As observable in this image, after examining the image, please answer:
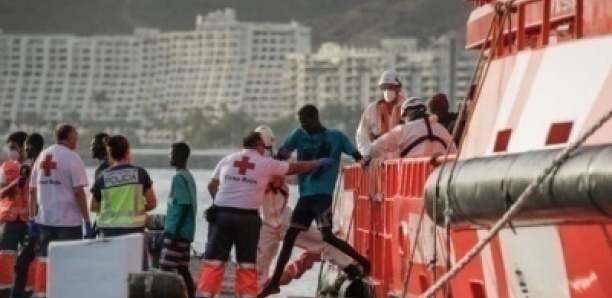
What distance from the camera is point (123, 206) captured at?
17375 mm

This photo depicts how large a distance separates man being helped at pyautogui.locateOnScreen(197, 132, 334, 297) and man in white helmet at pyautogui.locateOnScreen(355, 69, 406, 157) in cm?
100

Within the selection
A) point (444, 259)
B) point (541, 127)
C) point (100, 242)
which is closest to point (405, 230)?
Result: point (444, 259)

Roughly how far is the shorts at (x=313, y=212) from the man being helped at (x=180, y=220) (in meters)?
0.90

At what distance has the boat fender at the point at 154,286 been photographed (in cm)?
1393

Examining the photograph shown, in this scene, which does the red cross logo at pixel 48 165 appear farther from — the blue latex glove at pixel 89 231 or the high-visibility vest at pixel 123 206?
the high-visibility vest at pixel 123 206

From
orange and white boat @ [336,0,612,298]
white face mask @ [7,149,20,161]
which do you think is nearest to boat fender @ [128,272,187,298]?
orange and white boat @ [336,0,612,298]

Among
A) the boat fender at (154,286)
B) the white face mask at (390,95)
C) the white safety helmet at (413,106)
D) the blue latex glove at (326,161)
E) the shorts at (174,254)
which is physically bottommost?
the boat fender at (154,286)

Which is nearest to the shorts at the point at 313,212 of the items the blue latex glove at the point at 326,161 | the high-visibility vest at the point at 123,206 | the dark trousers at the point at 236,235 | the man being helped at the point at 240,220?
the blue latex glove at the point at 326,161

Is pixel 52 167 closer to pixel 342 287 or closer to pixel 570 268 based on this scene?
pixel 342 287

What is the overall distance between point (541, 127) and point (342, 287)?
21.1 feet

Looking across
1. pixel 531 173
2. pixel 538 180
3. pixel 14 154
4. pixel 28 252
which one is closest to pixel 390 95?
pixel 28 252

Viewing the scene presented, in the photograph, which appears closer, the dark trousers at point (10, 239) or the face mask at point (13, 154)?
the dark trousers at point (10, 239)

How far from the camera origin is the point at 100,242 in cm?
1477

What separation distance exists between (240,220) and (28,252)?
2350mm
